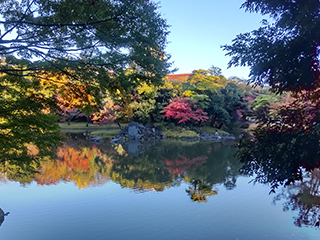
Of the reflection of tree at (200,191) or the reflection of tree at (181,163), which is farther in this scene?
the reflection of tree at (181,163)

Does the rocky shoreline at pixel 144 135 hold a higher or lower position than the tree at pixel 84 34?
lower

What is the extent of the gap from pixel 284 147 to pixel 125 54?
2851 mm

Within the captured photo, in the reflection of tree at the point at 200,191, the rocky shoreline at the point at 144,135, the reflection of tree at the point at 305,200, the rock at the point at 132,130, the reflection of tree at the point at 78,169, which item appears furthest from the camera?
the rock at the point at 132,130

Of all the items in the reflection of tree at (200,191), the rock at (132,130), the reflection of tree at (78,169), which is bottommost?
the reflection of tree at (200,191)

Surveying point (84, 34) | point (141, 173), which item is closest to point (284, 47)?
point (84, 34)

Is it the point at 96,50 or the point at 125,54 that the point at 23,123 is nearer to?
the point at 96,50

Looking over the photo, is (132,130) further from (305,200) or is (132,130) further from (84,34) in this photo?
(84,34)

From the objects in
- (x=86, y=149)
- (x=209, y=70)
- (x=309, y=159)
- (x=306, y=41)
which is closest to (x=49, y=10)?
(x=306, y=41)

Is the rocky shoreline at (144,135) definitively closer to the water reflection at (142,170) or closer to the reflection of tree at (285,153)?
the water reflection at (142,170)

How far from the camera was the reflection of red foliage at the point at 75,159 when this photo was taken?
32.2 ft

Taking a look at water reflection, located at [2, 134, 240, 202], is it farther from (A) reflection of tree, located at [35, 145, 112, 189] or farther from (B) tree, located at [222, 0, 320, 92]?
(B) tree, located at [222, 0, 320, 92]

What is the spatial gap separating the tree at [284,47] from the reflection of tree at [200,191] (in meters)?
3.46

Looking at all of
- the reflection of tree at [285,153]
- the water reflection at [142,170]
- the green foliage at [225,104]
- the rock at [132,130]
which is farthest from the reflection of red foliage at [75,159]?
the green foliage at [225,104]

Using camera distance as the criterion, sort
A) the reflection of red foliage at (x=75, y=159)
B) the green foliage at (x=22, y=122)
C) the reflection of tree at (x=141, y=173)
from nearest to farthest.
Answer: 1. the green foliage at (x=22, y=122)
2. the reflection of tree at (x=141, y=173)
3. the reflection of red foliage at (x=75, y=159)
